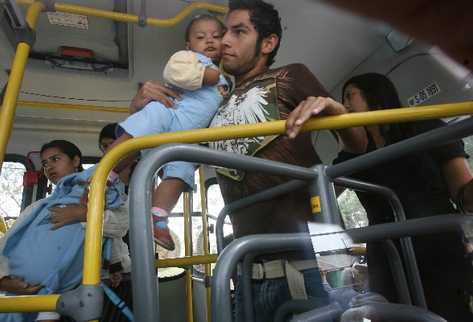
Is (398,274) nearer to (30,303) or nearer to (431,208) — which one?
(431,208)

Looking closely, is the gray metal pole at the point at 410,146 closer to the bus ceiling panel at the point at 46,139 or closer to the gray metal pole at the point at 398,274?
the gray metal pole at the point at 398,274

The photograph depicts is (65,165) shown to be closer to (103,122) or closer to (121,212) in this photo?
(121,212)

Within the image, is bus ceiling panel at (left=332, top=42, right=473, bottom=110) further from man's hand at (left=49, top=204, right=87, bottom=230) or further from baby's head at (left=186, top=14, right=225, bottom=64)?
man's hand at (left=49, top=204, right=87, bottom=230)

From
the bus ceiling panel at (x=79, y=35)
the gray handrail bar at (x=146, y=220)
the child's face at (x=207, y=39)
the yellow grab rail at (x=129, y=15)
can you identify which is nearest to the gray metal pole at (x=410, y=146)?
the gray handrail bar at (x=146, y=220)

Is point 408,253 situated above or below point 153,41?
below

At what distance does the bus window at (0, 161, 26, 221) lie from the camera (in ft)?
7.00

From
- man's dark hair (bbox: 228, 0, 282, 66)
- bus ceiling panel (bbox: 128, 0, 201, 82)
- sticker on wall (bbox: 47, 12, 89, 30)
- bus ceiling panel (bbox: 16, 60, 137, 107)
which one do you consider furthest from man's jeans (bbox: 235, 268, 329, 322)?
bus ceiling panel (bbox: 16, 60, 137, 107)


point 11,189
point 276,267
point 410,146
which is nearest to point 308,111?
point 410,146

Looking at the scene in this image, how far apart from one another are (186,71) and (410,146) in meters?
0.74

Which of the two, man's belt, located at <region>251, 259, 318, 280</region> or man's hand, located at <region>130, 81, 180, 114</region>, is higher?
man's hand, located at <region>130, 81, 180, 114</region>

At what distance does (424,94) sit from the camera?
1562mm

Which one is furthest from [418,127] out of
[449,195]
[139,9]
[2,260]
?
[2,260]

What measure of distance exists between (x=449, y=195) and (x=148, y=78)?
1761mm

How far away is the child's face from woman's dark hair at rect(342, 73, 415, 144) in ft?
2.42
